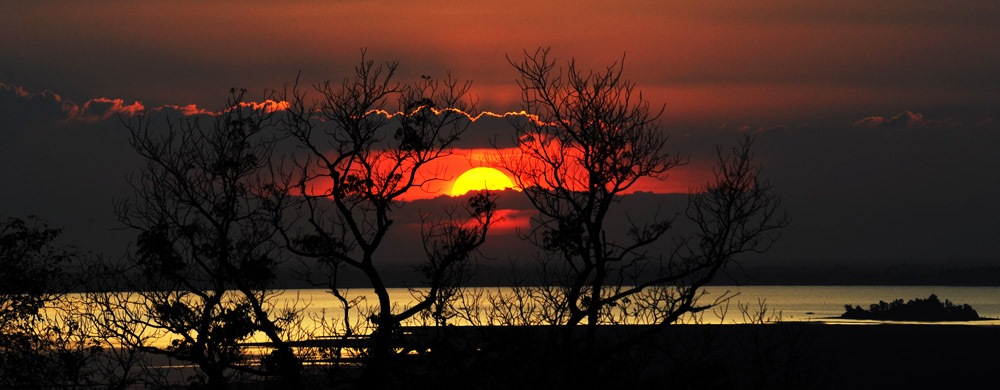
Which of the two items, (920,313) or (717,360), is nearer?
(717,360)

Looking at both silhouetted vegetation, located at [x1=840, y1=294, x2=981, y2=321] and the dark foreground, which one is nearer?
the dark foreground

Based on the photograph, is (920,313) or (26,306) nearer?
(26,306)

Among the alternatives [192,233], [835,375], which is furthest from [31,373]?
[835,375]

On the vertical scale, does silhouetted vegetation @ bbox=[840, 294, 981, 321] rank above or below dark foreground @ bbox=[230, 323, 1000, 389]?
above

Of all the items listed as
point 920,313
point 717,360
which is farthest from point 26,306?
point 920,313

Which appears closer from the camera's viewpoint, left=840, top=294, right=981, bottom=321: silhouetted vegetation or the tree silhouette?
the tree silhouette

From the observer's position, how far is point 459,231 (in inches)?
1014

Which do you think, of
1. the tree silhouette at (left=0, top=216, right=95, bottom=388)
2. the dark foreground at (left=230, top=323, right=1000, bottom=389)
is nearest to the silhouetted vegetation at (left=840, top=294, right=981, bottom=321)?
the dark foreground at (left=230, top=323, right=1000, bottom=389)

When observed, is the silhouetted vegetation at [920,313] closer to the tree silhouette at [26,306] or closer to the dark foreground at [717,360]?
the dark foreground at [717,360]

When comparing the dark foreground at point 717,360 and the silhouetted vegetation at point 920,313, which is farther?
the silhouetted vegetation at point 920,313

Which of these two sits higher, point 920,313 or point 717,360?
point 920,313

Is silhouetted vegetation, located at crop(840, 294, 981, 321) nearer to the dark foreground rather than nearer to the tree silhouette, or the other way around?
the dark foreground

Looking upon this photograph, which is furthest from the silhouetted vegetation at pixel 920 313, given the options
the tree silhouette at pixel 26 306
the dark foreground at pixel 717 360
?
the tree silhouette at pixel 26 306

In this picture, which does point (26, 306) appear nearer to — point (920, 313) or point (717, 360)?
point (717, 360)
